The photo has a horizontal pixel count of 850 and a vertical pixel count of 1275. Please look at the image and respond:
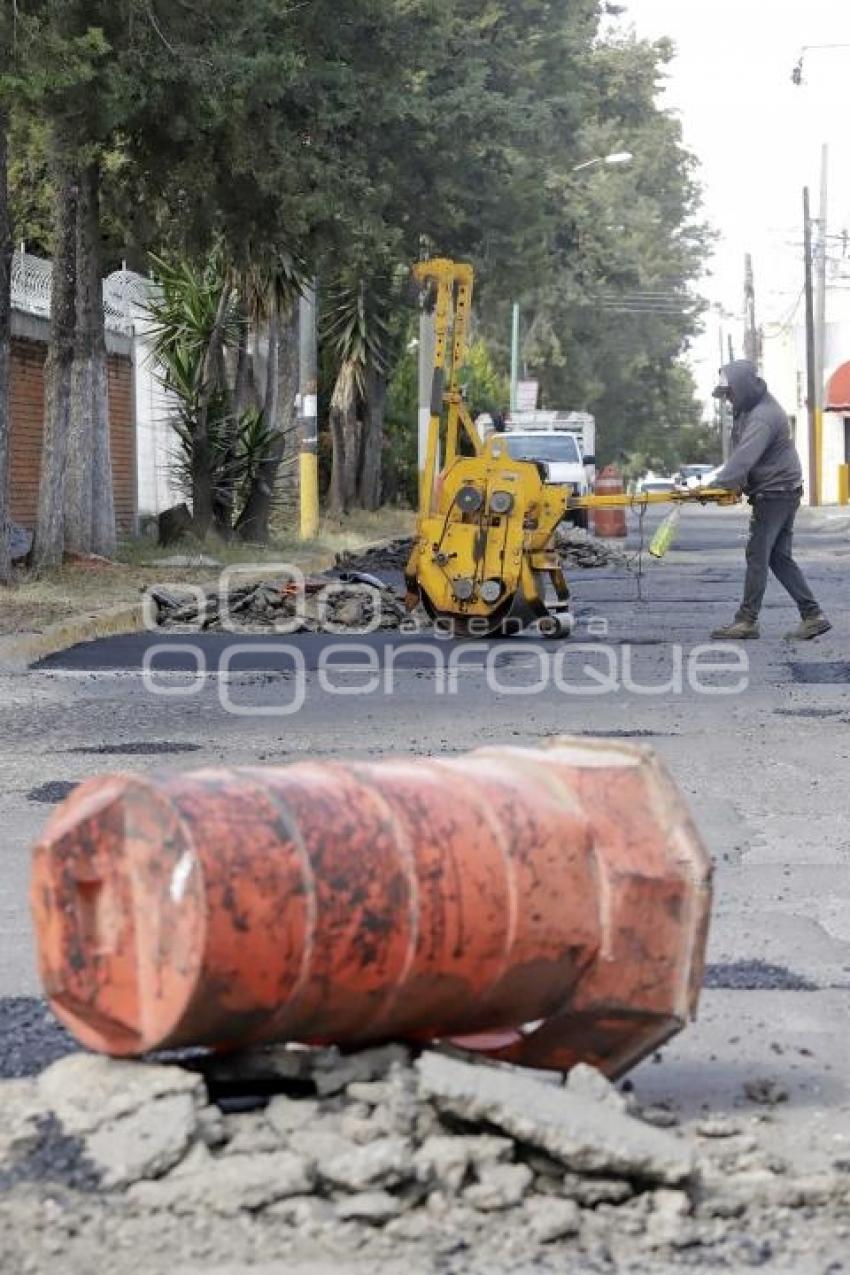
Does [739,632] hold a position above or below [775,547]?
below

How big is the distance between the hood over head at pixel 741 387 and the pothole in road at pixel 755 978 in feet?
37.6

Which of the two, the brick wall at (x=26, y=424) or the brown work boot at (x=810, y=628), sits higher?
the brick wall at (x=26, y=424)

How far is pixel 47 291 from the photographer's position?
2986 cm

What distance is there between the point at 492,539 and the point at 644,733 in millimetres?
6293

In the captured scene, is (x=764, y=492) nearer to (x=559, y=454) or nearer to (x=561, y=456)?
(x=561, y=456)

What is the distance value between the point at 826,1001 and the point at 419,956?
188 centimetres

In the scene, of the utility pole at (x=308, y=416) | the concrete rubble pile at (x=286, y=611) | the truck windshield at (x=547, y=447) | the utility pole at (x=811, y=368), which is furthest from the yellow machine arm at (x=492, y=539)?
the utility pole at (x=811, y=368)

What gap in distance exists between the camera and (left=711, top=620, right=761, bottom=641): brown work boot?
1761cm

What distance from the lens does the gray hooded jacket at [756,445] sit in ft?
56.5

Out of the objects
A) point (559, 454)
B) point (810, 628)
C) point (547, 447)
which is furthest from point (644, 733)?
point (547, 447)

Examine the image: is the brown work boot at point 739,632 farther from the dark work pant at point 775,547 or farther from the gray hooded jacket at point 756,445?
the gray hooded jacket at point 756,445

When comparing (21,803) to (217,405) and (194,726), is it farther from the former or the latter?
(217,405)

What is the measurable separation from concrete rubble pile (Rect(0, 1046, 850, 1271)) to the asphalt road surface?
0.50m

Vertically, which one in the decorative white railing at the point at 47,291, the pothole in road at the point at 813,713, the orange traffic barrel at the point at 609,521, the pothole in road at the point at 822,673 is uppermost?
the decorative white railing at the point at 47,291
